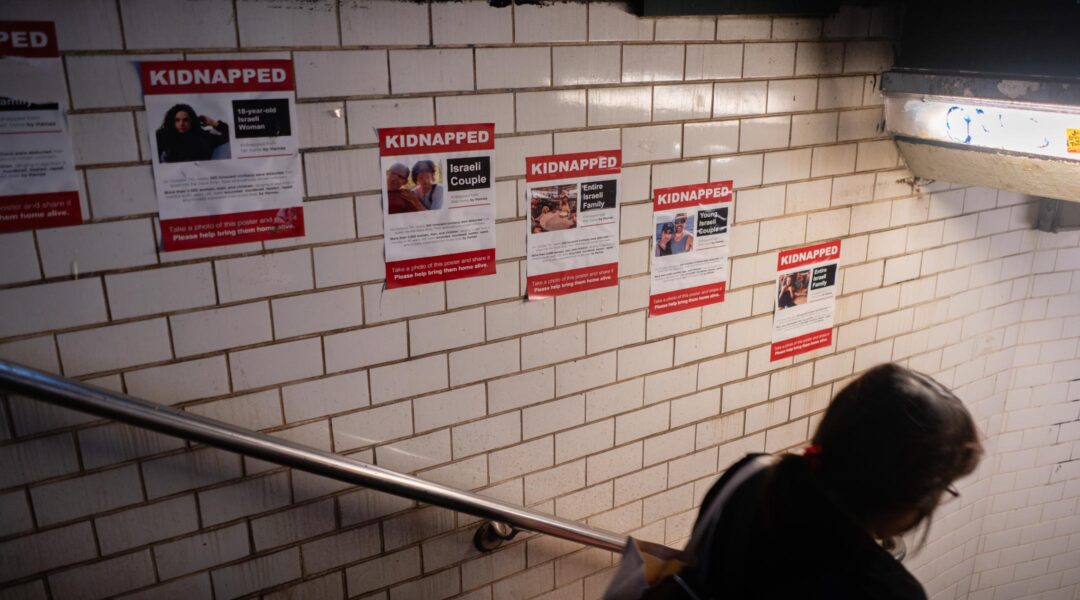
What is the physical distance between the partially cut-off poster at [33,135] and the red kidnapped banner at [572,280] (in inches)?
57.5

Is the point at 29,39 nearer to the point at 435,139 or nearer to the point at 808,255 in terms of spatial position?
the point at 435,139

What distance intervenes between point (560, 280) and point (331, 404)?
0.93 metres

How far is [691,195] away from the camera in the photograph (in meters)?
3.10

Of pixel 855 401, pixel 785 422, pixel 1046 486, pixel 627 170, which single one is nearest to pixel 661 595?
pixel 855 401

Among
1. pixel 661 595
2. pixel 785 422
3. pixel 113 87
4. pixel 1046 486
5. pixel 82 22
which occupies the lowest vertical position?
pixel 1046 486

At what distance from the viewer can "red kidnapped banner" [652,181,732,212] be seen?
3039mm

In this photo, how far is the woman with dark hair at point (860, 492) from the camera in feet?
4.95

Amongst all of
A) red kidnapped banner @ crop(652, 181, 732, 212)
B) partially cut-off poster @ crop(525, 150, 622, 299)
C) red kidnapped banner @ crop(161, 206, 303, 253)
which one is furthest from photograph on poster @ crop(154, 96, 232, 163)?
red kidnapped banner @ crop(652, 181, 732, 212)

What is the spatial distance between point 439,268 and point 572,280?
0.54m

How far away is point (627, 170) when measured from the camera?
2.93m

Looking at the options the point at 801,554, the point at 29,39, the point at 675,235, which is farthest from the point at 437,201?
the point at 801,554

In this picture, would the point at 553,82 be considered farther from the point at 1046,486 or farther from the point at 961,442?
the point at 1046,486

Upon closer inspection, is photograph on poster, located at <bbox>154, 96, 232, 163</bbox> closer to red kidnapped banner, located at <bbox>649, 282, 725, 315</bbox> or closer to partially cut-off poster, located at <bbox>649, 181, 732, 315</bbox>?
partially cut-off poster, located at <bbox>649, 181, 732, 315</bbox>

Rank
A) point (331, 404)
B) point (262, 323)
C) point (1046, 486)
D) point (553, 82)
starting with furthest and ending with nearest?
point (1046, 486) < point (553, 82) < point (331, 404) < point (262, 323)
